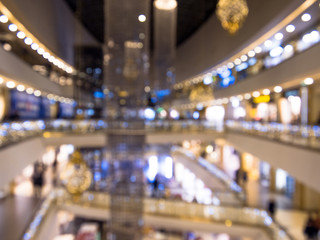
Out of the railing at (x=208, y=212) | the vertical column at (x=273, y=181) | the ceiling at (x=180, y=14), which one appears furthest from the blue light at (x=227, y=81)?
the railing at (x=208, y=212)

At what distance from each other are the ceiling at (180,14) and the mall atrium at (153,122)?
5.6 inches

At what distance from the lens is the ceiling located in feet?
51.8

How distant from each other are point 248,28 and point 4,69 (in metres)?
6.76

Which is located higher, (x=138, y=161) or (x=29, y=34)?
(x=29, y=34)

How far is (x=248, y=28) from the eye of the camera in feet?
33.1

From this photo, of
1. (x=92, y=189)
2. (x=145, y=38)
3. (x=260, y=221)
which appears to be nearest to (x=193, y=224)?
(x=260, y=221)

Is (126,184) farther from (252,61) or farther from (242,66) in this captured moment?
(242,66)

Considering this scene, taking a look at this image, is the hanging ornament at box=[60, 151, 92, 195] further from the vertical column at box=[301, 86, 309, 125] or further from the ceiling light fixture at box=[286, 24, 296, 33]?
the vertical column at box=[301, 86, 309, 125]

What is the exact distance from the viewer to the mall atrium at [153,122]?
4.68 metres

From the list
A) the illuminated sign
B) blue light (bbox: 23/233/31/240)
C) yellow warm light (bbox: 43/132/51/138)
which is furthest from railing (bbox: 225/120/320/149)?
yellow warm light (bbox: 43/132/51/138)

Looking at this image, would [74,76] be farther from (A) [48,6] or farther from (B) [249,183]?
(B) [249,183]

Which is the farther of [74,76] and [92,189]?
[74,76]

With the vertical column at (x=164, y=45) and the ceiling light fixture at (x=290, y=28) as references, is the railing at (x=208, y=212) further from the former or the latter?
the ceiling light fixture at (x=290, y=28)

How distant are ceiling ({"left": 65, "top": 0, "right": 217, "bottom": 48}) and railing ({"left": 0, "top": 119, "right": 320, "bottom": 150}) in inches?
194
